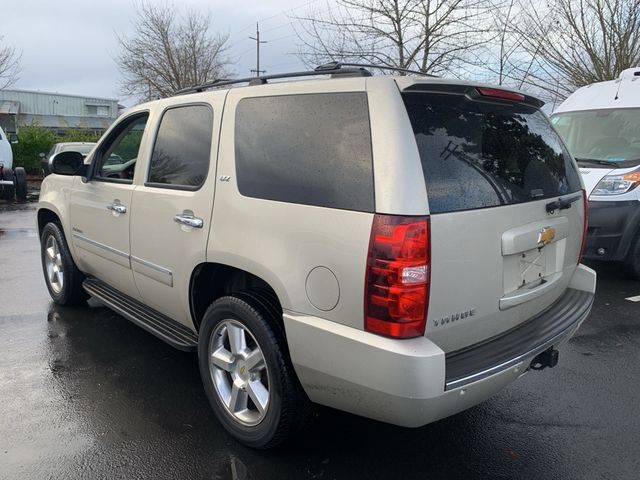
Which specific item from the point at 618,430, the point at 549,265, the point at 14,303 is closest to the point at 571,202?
the point at 549,265

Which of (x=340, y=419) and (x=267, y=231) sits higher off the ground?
(x=267, y=231)

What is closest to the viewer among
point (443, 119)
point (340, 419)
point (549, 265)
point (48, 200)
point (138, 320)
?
point (443, 119)

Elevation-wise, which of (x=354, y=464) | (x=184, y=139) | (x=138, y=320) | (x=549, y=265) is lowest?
(x=354, y=464)

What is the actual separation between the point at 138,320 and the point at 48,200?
205 centimetres

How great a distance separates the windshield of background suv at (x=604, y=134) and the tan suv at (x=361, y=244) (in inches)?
147

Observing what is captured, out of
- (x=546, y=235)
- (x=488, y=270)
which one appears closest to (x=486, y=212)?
(x=488, y=270)

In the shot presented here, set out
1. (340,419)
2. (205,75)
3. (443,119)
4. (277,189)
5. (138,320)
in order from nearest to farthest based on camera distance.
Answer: (443,119)
(277,189)
(340,419)
(138,320)
(205,75)

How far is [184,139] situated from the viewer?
11.1ft

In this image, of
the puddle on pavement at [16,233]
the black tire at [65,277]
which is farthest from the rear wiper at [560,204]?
the puddle on pavement at [16,233]

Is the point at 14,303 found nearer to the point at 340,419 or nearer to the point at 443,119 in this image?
the point at 340,419

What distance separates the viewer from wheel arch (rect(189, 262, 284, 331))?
3049 millimetres

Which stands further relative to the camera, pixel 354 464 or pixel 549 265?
pixel 549 265

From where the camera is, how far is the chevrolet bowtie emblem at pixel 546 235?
2.75m

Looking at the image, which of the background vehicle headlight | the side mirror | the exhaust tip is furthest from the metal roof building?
the exhaust tip
